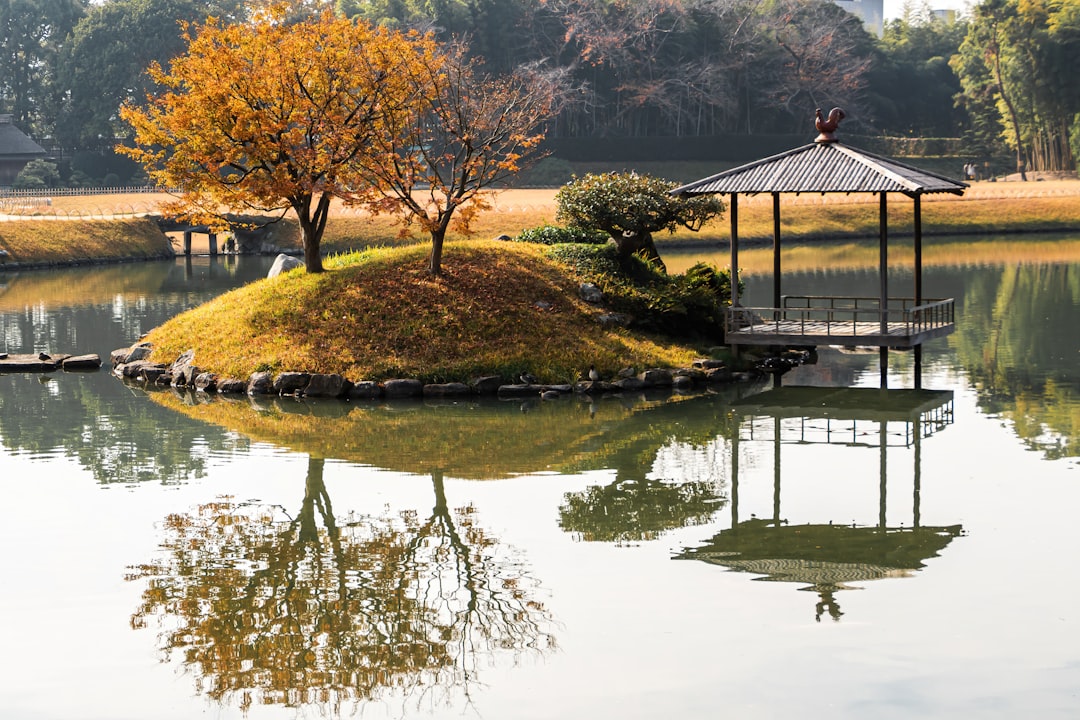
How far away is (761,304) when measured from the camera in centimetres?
4672

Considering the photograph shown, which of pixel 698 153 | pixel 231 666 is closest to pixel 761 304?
pixel 231 666

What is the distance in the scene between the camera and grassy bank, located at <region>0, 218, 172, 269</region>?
71.3 m

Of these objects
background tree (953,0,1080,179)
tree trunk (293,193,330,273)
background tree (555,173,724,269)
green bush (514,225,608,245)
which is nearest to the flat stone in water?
tree trunk (293,193,330,273)

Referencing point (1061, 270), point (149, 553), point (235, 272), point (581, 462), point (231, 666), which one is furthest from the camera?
point (235, 272)

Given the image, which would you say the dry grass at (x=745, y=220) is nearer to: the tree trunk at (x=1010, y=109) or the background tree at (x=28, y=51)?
the tree trunk at (x=1010, y=109)

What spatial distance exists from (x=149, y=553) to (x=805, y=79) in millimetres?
98809

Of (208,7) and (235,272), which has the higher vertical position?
(208,7)

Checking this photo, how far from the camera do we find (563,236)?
37.6 metres

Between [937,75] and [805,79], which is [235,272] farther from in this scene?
[937,75]

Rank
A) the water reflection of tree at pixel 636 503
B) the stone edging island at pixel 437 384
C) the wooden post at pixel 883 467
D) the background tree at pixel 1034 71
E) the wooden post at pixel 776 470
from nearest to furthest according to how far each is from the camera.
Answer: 1. the water reflection of tree at pixel 636 503
2. the wooden post at pixel 883 467
3. the wooden post at pixel 776 470
4. the stone edging island at pixel 437 384
5. the background tree at pixel 1034 71

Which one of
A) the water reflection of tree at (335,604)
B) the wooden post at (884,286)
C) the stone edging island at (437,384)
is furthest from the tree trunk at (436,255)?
the water reflection of tree at (335,604)

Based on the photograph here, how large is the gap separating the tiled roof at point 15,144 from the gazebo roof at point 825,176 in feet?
271

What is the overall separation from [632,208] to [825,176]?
583cm

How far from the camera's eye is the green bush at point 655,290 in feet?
109
